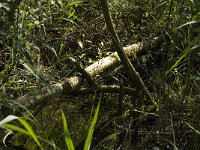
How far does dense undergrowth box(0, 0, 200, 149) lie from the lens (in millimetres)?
1783

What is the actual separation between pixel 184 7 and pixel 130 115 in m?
0.58

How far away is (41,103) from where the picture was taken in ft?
6.57

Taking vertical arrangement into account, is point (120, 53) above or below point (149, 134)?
above

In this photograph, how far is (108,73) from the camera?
2451 millimetres

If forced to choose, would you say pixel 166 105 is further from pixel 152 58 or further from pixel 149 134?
pixel 152 58

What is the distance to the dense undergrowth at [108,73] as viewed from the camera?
1783mm

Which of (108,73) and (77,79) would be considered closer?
(77,79)

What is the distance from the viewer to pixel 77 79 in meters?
2.19

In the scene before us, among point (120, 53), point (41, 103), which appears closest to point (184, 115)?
point (120, 53)

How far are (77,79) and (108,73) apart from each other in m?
0.30

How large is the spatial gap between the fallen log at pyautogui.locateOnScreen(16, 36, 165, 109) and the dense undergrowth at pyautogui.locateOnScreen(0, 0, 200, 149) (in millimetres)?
50

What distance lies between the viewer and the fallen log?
189cm

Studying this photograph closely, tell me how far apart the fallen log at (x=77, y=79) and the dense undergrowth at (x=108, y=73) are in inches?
2.0

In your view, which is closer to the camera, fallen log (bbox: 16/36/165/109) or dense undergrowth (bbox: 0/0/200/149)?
dense undergrowth (bbox: 0/0/200/149)
